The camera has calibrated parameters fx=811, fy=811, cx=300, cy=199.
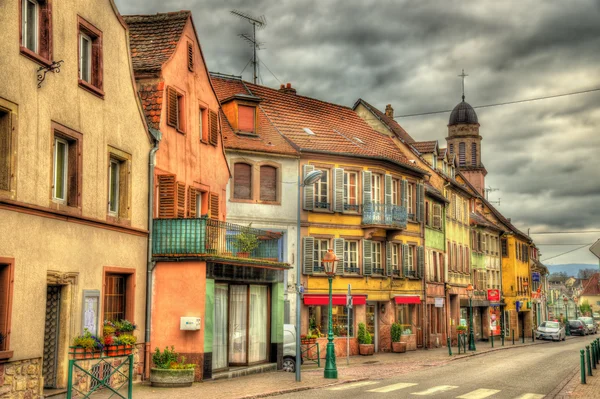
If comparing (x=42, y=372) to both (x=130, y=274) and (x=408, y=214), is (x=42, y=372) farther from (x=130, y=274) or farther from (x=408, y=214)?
(x=408, y=214)

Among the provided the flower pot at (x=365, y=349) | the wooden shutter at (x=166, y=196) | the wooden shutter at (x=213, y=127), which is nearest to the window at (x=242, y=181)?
the flower pot at (x=365, y=349)

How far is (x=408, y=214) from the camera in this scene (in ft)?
141

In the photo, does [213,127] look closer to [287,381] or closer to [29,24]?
[287,381]

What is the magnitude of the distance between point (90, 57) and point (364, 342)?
22.0 metres

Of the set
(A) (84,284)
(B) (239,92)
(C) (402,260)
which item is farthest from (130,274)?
(C) (402,260)

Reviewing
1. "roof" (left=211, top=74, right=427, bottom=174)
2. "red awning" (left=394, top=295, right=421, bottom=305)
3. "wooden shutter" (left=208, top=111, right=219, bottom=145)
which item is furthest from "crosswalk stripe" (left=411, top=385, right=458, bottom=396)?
"red awning" (left=394, top=295, right=421, bottom=305)

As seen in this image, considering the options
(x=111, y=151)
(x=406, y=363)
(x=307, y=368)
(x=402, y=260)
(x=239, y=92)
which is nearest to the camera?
(x=111, y=151)

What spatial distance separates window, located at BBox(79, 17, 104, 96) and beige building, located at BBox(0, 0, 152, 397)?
0.10 feet

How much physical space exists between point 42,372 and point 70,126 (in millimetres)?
5202

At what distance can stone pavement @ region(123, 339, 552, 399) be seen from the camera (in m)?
18.6

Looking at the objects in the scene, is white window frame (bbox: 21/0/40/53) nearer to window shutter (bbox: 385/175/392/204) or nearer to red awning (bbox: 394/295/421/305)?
window shutter (bbox: 385/175/392/204)

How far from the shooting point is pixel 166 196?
893 inches

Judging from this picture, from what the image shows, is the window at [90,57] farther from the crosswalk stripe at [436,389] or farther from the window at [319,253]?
the window at [319,253]

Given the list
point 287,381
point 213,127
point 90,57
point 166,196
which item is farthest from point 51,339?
point 213,127
